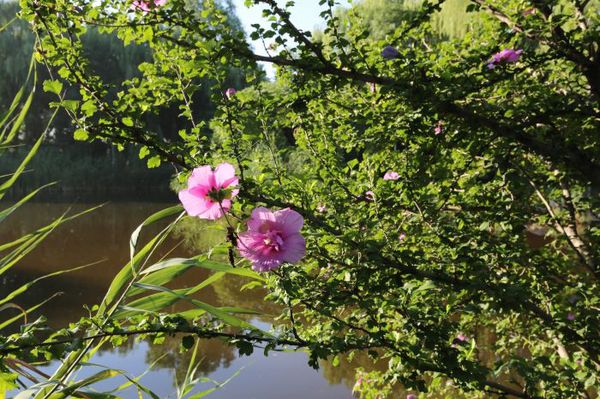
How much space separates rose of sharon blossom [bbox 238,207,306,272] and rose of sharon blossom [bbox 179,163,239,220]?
5 cm

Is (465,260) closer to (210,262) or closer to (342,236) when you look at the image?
(342,236)

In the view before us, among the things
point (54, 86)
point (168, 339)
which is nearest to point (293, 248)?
point (54, 86)

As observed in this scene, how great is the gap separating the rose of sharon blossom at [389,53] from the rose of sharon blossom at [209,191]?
71 cm

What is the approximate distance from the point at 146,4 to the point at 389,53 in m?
0.58

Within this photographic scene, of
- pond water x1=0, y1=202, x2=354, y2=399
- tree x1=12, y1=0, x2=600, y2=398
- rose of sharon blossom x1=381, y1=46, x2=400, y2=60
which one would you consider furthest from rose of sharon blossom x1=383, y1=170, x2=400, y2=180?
pond water x1=0, y1=202, x2=354, y2=399

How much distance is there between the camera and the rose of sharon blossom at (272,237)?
75cm

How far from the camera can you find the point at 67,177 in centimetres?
1570

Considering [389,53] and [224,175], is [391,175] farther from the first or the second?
[224,175]

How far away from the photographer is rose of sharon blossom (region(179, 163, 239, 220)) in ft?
2.37

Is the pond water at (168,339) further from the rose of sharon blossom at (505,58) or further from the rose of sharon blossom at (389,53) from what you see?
the rose of sharon blossom at (505,58)

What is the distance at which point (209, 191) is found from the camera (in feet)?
2.39

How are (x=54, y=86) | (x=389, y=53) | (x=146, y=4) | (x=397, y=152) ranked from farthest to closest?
(x=397, y=152) < (x=389, y=53) < (x=146, y=4) < (x=54, y=86)

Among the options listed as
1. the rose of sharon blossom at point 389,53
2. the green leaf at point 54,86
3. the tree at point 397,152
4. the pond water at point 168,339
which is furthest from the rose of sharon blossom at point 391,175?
the green leaf at point 54,86

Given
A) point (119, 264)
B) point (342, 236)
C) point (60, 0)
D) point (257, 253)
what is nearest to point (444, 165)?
point (342, 236)
